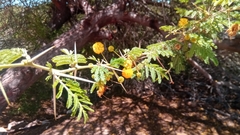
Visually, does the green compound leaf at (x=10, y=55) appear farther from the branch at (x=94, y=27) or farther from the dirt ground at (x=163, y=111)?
the dirt ground at (x=163, y=111)

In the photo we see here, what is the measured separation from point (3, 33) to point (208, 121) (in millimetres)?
3142

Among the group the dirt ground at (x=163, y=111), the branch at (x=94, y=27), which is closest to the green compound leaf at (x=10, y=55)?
the branch at (x=94, y=27)

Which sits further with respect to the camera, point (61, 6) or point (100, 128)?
point (61, 6)

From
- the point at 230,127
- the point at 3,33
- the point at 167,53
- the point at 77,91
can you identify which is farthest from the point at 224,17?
the point at 3,33

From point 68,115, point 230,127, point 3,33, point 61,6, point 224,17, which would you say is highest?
point 61,6

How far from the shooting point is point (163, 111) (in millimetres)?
4230

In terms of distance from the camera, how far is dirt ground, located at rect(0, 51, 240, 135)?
12.3 feet

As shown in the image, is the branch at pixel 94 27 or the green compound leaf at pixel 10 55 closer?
the green compound leaf at pixel 10 55

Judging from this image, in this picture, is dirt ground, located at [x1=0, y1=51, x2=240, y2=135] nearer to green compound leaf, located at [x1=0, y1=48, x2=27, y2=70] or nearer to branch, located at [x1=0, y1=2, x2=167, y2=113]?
branch, located at [x1=0, y1=2, x2=167, y2=113]

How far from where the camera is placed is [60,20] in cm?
419

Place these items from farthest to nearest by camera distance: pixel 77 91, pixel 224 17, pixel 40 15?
pixel 40 15
pixel 224 17
pixel 77 91

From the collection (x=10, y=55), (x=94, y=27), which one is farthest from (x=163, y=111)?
(x=10, y=55)

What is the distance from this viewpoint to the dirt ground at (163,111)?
3.75m

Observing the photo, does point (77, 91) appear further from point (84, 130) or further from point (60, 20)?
point (60, 20)
